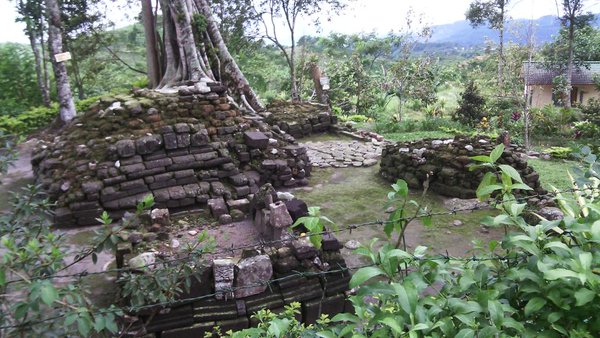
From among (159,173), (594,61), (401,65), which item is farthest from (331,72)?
(159,173)

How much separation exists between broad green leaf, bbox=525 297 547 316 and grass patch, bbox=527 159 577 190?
7.20 m

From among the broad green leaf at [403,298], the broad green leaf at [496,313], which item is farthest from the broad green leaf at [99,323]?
the broad green leaf at [496,313]

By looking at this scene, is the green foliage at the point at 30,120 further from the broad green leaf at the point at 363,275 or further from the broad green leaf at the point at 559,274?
the broad green leaf at the point at 559,274

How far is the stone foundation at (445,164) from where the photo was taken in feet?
24.5

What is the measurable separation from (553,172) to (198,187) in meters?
7.28

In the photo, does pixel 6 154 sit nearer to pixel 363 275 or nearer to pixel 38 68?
pixel 363 275

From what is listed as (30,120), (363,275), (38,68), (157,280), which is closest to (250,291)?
(157,280)

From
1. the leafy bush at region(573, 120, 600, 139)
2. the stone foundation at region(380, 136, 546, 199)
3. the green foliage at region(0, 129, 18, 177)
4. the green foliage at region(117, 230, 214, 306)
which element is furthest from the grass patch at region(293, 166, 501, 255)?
the leafy bush at region(573, 120, 600, 139)

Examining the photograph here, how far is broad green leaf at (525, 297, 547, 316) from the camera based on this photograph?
62.6 inches

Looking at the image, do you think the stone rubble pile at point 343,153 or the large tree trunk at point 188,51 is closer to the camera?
the stone rubble pile at point 343,153

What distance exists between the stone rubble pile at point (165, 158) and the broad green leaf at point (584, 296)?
508 centimetres

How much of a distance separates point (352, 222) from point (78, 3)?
1293 cm

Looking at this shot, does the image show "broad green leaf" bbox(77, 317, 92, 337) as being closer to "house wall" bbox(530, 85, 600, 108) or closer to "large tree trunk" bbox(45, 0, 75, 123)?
"large tree trunk" bbox(45, 0, 75, 123)

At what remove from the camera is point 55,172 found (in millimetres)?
7422
